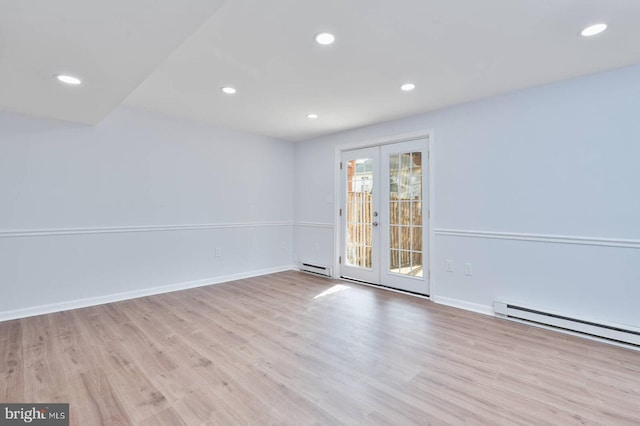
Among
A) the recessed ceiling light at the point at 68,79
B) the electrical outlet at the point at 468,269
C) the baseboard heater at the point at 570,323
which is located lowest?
the baseboard heater at the point at 570,323

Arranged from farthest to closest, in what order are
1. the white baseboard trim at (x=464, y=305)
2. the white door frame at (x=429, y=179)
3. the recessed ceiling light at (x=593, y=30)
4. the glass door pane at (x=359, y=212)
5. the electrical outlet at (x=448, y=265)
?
the glass door pane at (x=359, y=212) → the white door frame at (x=429, y=179) → the electrical outlet at (x=448, y=265) → the white baseboard trim at (x=464, y=305) → the recessed ceiling light at (x=593, y=30)

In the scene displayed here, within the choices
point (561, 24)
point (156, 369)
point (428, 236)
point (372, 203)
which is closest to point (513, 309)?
point (428, 236)

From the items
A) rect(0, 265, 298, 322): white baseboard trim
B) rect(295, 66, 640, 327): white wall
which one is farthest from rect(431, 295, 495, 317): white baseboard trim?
rect(0, 265, 298, 322): white baseboard trim

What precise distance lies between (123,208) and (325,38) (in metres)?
3.13

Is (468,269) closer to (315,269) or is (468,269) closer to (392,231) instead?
(392,231)

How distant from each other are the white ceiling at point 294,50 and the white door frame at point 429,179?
21.8 inches

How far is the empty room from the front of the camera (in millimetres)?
1747

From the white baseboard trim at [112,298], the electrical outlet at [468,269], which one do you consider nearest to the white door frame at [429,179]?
the electrical outlet at [468,269]

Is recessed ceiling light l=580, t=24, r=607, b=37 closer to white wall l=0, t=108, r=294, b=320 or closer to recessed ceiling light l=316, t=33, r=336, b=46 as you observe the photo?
recessed ceiling light l=316, t=33, r=336, b=46

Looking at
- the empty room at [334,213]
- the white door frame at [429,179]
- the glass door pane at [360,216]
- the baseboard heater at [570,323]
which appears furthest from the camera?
the glass door pane at [360,216]

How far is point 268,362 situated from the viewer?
2.17 meters

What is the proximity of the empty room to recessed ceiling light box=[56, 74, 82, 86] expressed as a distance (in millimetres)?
37

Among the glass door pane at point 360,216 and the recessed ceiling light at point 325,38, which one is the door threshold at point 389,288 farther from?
the recessed ceiling light at point 325,38

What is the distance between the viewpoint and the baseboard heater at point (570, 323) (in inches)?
96.3
